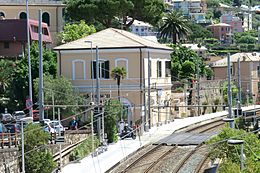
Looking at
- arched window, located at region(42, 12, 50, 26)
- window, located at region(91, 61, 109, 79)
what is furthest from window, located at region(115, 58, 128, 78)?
arched window, located at region(42, 12, 50, 26)

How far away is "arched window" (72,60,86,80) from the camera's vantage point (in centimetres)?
5653

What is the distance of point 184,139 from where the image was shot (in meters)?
47.3

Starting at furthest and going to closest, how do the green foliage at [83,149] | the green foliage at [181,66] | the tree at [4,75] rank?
the green foliage at [181,66]
the tree at [4,75]
the green foliage at [83,149]

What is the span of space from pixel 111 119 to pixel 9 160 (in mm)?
14644

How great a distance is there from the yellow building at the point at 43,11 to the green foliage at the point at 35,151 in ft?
172

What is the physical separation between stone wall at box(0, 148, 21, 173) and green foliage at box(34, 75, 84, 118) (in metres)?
18.2

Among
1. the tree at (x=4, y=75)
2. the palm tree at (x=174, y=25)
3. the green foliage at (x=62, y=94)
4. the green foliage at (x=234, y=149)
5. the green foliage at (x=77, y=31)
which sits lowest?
the green foliage at (x=234, y=149)

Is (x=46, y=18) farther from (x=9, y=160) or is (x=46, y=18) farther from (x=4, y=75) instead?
(x=9, y=160)

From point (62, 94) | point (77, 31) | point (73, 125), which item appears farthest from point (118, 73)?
point (77, 31)

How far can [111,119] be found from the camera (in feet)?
147

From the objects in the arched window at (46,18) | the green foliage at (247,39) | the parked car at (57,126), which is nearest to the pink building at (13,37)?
the arched window at (46,18)

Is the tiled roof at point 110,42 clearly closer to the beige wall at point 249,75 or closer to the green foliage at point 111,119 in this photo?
the green foliage at point 111,119

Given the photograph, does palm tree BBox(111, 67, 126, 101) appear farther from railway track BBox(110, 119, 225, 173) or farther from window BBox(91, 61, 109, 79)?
railway track BBox(110, 119, 225, 173)

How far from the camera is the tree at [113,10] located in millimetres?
72562
